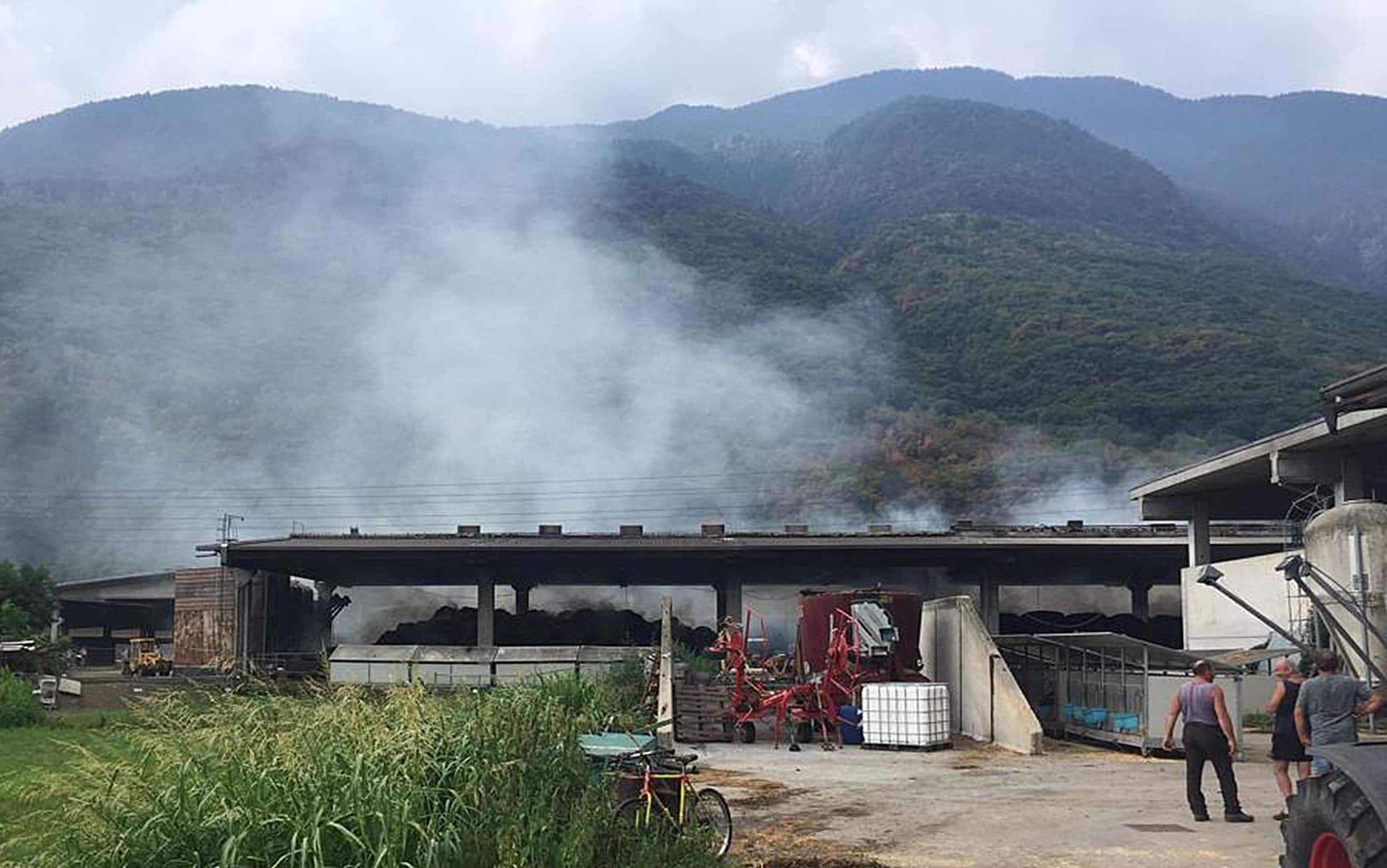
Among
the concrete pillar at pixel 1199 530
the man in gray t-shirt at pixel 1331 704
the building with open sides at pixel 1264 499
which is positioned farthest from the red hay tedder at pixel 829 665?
the concrete pillar at pixel 1199 530

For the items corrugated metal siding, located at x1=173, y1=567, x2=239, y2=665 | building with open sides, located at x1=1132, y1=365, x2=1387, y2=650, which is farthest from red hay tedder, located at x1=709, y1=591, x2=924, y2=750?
corrugated metal siding, located at x1=173, y1=567, x2=239, y2=665

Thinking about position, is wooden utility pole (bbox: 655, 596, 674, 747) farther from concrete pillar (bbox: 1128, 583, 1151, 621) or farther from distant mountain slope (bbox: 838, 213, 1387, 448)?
distant mountain slope (bbox: 838, 213, 1387, 448)

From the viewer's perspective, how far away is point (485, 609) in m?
39.2

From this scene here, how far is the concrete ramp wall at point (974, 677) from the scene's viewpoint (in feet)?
63.9

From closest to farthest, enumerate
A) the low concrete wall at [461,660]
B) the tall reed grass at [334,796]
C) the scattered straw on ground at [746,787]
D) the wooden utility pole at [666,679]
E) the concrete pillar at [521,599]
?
1. the tall reed grass at [334,796]
2. the scattered straw on ground at [746,787]
3. the wooden utility pole at [666,679]
4. the low concrete wall at [461,660]
5. the concrete pillar at [521,599]

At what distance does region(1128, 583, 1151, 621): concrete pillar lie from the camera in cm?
4234

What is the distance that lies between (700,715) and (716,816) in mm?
11726

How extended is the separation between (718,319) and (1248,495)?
8688 cm

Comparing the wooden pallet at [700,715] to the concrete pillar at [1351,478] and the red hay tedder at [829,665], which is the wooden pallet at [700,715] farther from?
the concrete pillar at [1351,478]

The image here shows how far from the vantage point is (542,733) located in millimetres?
8047

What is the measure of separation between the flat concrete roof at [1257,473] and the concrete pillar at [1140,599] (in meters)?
7.68

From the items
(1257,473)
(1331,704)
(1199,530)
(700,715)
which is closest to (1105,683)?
(700,715)

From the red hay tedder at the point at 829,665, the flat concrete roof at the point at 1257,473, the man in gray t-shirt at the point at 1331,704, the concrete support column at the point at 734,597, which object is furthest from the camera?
the concrete support column at the point at 734,597

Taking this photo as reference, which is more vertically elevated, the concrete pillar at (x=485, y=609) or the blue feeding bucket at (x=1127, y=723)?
the concrete pillar at (x=485, y=609)
